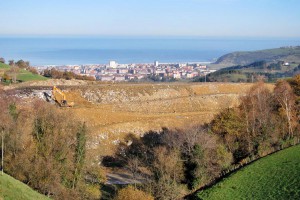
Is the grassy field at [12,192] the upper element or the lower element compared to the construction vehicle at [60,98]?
lower

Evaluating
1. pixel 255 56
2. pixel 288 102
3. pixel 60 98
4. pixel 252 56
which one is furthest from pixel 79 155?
pixel 252 56

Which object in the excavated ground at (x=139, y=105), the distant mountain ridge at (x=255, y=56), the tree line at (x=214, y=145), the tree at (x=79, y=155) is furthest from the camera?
the distant mountain ridge at (x=255, y=56)

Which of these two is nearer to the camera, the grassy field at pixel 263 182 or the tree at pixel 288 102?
the grassy field at pixel 263 182

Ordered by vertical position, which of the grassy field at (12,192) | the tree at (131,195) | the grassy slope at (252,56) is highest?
the grassy slope at (252,56)

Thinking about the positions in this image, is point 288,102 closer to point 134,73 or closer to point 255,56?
point 134,73

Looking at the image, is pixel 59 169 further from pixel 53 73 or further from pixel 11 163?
pixel 53 73

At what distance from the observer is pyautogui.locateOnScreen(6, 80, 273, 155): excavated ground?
3222 centimetres

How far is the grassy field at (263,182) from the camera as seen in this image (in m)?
16.1

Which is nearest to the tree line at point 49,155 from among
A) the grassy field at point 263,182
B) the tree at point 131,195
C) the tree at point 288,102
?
the tree at point 131,195

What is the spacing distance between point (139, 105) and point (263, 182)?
22481 millimetres

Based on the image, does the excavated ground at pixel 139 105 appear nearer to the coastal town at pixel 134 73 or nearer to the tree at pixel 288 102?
the tree at pixel 288 102

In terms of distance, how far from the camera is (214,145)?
2484cm

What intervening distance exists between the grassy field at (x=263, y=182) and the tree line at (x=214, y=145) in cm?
211

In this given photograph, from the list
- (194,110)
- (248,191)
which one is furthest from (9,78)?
(248,191)
